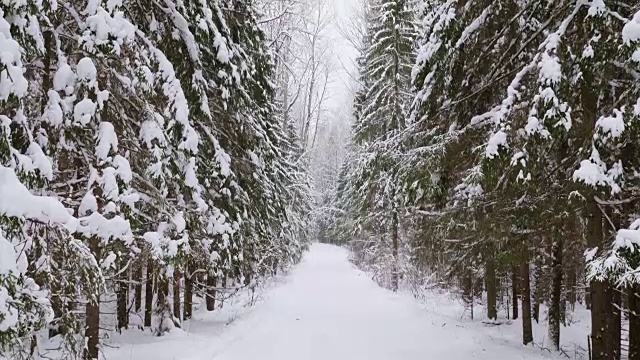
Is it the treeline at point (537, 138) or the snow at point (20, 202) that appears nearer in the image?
the snow at point (20, 202)

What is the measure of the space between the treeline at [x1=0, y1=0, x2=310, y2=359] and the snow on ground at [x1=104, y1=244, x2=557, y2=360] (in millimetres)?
1312

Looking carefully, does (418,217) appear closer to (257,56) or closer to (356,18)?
(257,56)

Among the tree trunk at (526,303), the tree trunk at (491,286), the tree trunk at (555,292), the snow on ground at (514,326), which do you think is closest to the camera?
the tree trunk at (555,292)

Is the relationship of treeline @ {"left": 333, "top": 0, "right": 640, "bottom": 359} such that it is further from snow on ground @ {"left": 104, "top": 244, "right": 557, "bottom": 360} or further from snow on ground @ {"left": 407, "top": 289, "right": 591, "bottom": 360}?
snow on ground @ {"left": 104, "top": 244, "right": 557, "bottom": 360}

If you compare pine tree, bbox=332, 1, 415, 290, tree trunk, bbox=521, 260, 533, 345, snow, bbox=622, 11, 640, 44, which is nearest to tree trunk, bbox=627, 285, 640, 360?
tree trunk, bbox=521, 260, 533, 345

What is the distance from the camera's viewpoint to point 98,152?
5656mm

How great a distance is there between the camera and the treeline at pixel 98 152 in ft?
13.2

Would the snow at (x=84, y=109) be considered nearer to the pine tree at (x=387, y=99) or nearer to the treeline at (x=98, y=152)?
the treeline at (x=98, y=152)

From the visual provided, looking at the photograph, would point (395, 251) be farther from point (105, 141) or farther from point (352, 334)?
point (105, 141)

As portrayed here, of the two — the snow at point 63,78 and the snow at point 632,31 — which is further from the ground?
the snow at point 632,31

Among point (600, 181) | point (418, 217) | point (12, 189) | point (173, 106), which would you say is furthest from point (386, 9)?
point (12, 189)

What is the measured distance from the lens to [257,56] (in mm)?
12734

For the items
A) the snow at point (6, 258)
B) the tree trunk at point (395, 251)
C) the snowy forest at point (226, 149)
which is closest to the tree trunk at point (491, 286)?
the snowy forest at point (226, 149)

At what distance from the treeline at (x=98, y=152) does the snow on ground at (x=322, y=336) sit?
131cm
